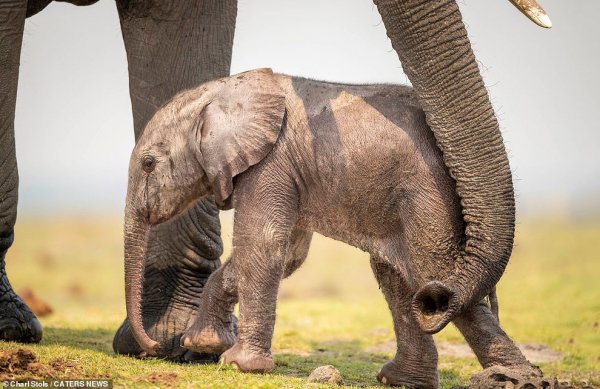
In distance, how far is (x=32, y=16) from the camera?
417 inches

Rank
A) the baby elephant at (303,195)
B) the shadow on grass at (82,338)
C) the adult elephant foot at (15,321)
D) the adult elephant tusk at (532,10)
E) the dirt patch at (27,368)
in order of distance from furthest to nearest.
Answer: the shadow on grass at (82,338), the adult elephant foot at (15,321), the baby elephant at (303,195), the dirt patch at (27,368), the adult elephant tusk at (532,10)

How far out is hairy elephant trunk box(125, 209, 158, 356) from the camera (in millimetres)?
8703

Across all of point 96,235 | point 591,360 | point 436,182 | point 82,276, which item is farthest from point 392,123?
point 96,235

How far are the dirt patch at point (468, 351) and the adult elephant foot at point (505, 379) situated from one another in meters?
3.74

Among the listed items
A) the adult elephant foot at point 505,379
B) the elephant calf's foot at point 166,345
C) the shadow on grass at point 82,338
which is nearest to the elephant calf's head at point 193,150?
the elephant calf's foot at point 166,345

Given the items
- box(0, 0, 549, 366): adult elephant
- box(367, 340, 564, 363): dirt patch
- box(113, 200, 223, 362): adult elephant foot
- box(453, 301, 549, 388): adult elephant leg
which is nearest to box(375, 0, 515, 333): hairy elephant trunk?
box(0, 0, 549, 366): adult elephant

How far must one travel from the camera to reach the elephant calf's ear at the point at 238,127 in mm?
8258

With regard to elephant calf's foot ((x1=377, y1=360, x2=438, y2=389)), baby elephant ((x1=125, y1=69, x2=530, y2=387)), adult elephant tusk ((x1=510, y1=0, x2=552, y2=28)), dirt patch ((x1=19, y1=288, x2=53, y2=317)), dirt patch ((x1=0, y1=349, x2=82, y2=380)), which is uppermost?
adult elephant tusk ((x1=510, y1=0, x2=552, y2=28))

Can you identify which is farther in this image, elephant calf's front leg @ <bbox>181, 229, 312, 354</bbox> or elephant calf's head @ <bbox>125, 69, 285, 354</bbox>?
elephant calf's front leg @ <bbox>181, 229, 312, 354</bbox>

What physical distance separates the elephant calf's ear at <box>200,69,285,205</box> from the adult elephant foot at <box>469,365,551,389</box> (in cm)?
208

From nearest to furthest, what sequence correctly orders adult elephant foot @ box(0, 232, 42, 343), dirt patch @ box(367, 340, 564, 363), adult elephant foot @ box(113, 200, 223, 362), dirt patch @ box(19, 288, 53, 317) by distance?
adult elephant foot @ box(0, 232, 42, 343) < adult elephant foot @ box(113, 200, 223, 362) < dirt patch @ box(367, 340, 564, 363) < dirt patch @ box(19, 288, 53, 317)

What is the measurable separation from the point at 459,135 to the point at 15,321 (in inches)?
157

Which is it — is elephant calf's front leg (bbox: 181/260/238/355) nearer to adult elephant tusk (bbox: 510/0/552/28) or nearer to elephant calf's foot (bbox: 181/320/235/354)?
elephant calf's foot (bbox: 181/320/235/354)

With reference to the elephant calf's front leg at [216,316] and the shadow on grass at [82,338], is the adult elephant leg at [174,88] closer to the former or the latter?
the shadow on grass at [82,338]
